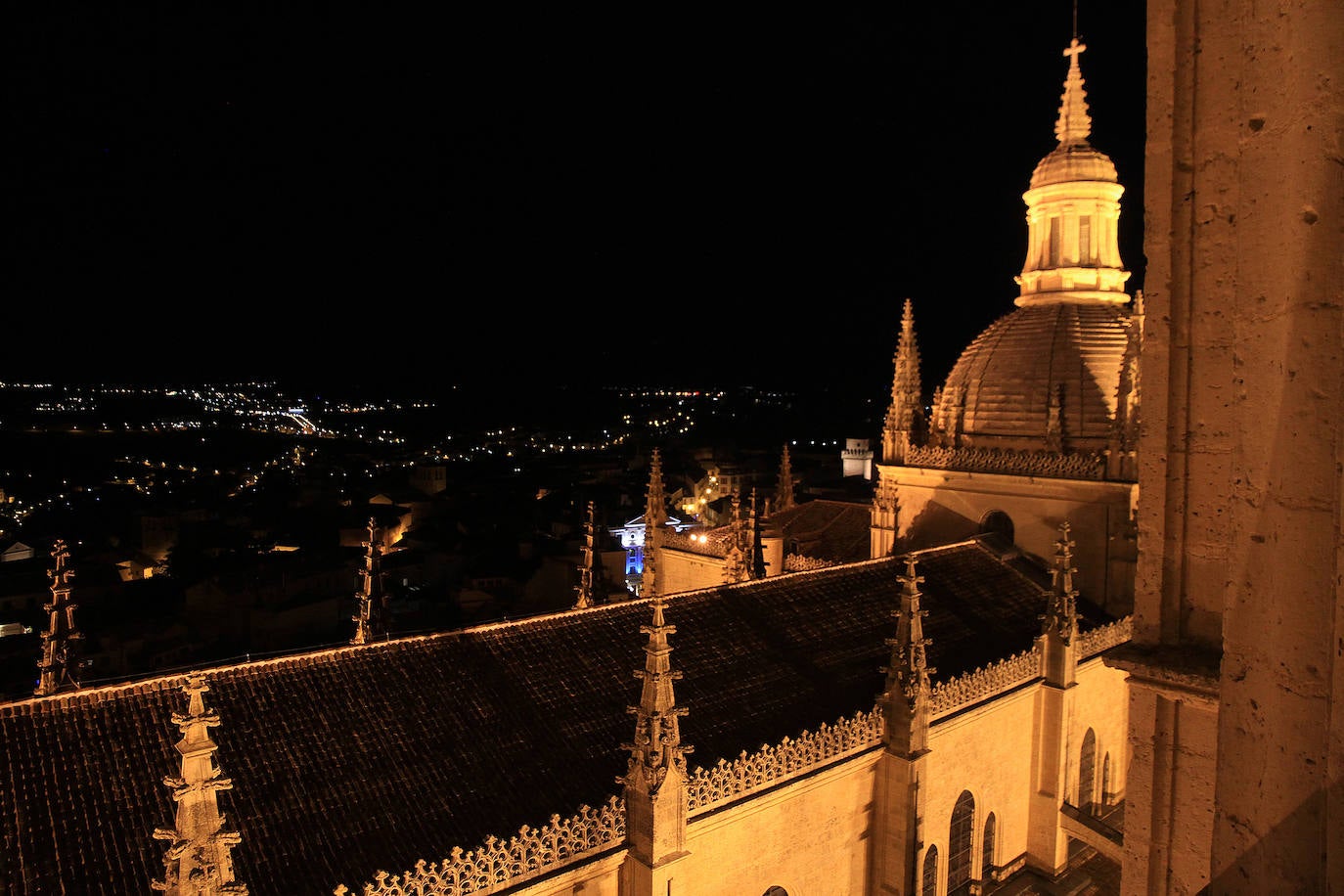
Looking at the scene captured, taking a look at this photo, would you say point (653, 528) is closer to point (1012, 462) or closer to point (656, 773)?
point (1012, 462)

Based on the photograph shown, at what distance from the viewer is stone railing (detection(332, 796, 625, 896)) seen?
894cm

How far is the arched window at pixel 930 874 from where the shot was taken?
15789 millimetres

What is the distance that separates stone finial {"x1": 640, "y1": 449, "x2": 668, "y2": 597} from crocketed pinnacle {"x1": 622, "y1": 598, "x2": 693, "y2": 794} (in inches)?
560

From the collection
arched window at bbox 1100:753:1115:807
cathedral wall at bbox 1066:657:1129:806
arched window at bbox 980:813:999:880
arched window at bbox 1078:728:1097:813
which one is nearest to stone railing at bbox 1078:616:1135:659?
cathedral wall at bbox 1066:657:1129:806

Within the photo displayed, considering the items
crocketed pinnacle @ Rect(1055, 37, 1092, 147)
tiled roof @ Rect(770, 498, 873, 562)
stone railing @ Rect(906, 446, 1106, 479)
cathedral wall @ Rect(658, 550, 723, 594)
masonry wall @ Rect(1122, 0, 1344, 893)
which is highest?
crocketed pinnacle @ Rect(1055, 37, 1092, 147)

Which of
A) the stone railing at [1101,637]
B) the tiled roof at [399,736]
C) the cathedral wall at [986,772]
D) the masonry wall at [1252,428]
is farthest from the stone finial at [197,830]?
the stone railing at [1101,637]

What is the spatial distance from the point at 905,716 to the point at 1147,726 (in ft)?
29.2

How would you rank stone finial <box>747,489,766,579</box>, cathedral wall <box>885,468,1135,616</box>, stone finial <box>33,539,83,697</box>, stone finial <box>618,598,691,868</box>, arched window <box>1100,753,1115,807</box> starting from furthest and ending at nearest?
1. stone finial <box>747,489,766,579</box>
2. cathedral wall <box>885,468,1135,616</box>
3. arched window <box>1100,753,1115,807</box>
4. stone finial <box>33,539,83,697</box>
5. stone finial <box>618,598,691,868</box>

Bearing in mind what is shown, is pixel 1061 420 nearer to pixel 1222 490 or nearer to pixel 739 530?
pixel 739 530


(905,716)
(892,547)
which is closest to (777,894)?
(905,716)

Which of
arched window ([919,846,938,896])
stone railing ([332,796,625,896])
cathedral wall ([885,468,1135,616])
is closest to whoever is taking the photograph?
stone railing ([332,796,625,896])

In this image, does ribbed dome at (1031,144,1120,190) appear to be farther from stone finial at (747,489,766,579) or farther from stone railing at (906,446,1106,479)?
stone finial at (747,489,766,579)

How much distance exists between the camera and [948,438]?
26.0 meters

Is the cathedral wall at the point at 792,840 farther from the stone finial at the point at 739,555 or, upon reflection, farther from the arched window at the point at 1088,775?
the stone finial at the point at 739,555
